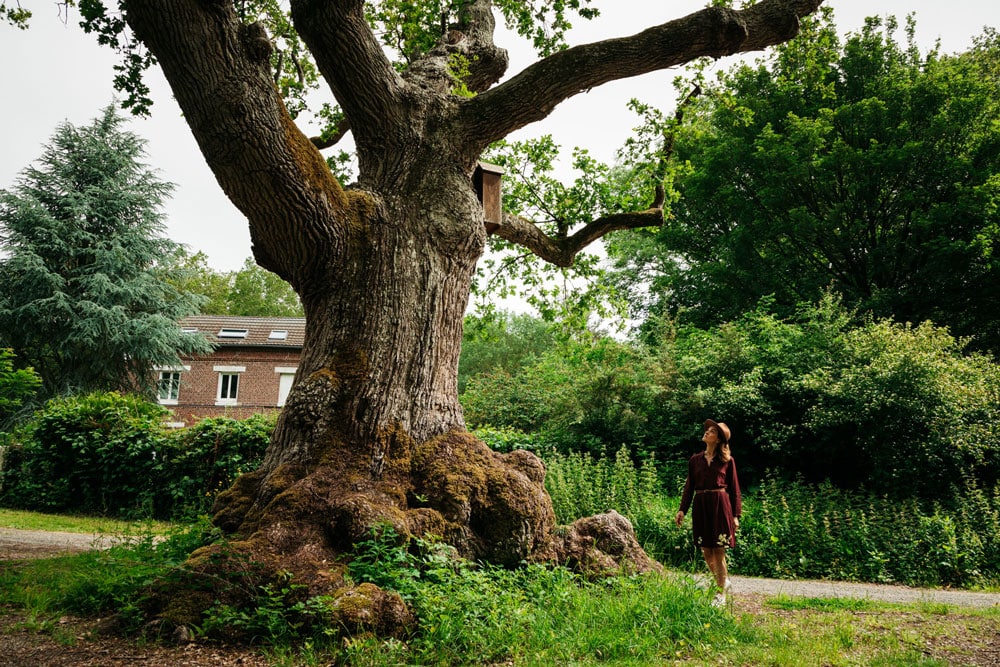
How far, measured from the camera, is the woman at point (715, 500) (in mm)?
6527

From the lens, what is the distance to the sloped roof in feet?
104

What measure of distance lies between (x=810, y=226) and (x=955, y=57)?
7.69 m

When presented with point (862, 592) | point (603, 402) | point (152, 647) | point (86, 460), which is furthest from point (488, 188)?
point (86, 460)

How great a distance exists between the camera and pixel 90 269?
83.8 feet

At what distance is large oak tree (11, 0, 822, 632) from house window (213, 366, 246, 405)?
86.3 ft

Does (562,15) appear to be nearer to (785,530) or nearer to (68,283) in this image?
(785,530)

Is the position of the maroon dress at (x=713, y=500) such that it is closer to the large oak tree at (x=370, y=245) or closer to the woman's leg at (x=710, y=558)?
the woman's leg at (x=710, y=558)

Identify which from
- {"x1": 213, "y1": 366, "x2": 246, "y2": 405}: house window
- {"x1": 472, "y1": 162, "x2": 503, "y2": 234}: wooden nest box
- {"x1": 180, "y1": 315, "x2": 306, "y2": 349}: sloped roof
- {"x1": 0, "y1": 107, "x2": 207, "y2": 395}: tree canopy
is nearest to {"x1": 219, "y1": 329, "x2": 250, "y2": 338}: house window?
{"x1": 180, "y1": 315, "x2": 306, "y2": 349}: sloped roof

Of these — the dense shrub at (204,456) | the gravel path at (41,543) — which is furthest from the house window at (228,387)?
the gravel path at (41,543)

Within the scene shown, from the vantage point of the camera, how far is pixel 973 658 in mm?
4688

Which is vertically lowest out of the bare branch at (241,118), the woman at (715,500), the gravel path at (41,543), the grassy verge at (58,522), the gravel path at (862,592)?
the grassy verge at (58,522)

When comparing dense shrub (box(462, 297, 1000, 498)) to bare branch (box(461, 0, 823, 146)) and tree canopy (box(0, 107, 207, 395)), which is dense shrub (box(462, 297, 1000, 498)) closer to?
bare branch (box(461, 0, 823, 146))

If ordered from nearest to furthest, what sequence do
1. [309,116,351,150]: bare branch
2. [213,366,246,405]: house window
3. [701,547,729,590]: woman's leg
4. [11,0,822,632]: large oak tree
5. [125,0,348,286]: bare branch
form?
[11,0,822,632]: large oak tree, [125,0,348,286]: bare branch, [701,547,729,590]: woman's leg, [309,116,351,150]: bare branch, [213,366,246,405]: house window

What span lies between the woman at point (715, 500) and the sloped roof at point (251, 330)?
2722 centimetres
